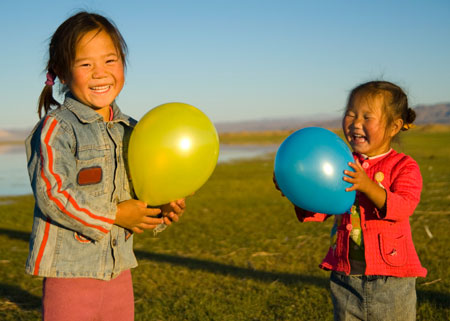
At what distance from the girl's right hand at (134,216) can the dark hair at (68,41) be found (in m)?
0.77

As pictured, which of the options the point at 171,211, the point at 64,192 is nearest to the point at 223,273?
the point at 171,211

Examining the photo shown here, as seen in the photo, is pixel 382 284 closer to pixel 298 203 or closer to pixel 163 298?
pixel 298 203

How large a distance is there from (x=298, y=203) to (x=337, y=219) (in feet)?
1.20

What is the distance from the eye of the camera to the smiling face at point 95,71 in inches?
94.8

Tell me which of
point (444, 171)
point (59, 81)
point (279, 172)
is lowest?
point (444, 171)

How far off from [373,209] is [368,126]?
0.52 m

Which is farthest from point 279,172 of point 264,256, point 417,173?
point 264,256

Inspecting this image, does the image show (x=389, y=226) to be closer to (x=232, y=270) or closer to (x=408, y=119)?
(x=408, y=119)

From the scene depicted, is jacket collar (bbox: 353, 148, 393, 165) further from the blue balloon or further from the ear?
the blue balloon

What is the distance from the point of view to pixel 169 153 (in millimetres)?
2408

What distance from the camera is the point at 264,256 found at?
6.18m

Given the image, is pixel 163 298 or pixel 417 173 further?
pixel 163 298

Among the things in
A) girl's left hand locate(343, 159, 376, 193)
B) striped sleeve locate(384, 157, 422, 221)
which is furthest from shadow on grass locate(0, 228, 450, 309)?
girl's left hand locate(343, 159, 376, 193)

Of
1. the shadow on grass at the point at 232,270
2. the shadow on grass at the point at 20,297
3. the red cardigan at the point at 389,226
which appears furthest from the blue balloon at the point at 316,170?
the shadow on grass at the point at 20,297
